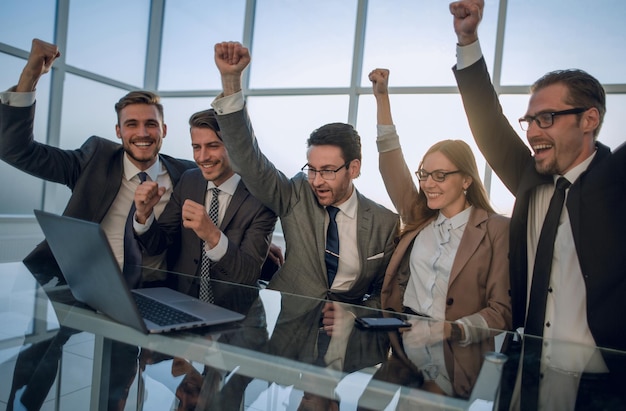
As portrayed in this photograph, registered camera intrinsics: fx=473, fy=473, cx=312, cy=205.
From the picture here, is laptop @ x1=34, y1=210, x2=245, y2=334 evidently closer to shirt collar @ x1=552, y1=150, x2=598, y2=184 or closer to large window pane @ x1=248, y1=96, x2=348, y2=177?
shirt collar @ x1=552, y1=150, x2=598, y2=184

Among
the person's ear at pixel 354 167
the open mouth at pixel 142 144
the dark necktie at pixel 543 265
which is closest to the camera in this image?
the dark necktie at pixel 543 265

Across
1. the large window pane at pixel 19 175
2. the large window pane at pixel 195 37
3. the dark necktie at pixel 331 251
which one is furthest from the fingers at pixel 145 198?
the large window pane at pixel 195 37

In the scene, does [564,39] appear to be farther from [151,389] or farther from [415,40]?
[151,389]

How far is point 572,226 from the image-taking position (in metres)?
1.51

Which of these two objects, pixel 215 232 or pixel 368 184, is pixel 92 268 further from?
pixel 368 184

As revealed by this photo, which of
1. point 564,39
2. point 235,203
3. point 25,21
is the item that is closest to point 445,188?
point 235,203

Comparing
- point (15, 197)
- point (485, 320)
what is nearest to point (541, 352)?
point (485, 320)

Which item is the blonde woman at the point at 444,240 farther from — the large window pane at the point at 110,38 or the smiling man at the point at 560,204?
the large window pane at the point at 110,38

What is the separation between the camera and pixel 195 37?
6492 millimetres

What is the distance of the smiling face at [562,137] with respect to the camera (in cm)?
163

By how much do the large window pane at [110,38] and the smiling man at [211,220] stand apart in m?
4.37

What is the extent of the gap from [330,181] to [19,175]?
4.64m

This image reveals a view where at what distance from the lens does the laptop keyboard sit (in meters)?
1.02

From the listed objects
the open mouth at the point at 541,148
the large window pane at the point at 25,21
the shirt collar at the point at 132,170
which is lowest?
the shirt collar at the point at 132,170
